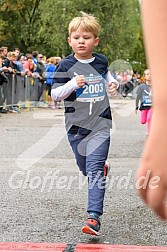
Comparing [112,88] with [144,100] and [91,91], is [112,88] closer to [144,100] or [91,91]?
[91,91]

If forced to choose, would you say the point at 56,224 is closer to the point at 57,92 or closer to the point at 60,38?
the point at 57,92

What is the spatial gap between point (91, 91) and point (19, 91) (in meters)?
15.3

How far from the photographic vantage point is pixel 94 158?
191 inches

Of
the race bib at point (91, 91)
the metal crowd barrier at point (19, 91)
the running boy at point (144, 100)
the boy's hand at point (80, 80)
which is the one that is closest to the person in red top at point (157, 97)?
the boy's hand at point (80, 80)

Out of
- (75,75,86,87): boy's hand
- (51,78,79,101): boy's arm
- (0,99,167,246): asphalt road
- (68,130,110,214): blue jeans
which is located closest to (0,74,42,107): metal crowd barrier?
(0,99,167,246): asphalt road

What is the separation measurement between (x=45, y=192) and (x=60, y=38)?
33951 mm

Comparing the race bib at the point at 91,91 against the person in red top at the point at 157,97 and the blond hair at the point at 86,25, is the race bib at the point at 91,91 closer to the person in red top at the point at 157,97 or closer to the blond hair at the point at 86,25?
the blond hair at the point at 86,25

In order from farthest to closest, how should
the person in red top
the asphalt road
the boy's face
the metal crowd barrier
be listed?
the metal crowd barrier, the boy's face, the asphalt road, the person in red top

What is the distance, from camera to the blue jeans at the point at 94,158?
15.6 ft

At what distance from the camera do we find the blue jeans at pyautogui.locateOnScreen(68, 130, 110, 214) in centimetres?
476

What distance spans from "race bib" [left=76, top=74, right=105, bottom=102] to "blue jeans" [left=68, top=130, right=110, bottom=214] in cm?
29

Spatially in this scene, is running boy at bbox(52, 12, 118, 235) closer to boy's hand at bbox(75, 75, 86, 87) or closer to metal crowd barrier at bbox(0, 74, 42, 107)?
boy's hand at bbox(75, 75, 86, 87)

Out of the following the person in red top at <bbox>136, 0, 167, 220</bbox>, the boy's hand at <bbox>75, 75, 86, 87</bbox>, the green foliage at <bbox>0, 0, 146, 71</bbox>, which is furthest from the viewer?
the green foliage at <bbox>0, 0, 146, 71</bbox>

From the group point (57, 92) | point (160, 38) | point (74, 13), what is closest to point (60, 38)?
point (74, 13)
